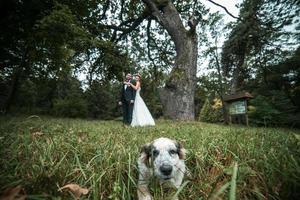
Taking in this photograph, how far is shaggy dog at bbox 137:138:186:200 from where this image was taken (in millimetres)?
2711

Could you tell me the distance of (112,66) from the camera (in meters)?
16.6

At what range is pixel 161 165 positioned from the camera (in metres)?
2.74

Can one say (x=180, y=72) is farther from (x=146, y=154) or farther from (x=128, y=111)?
(x=146, y=154)

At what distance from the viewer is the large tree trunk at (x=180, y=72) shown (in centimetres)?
1362

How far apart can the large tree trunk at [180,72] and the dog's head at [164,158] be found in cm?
1052

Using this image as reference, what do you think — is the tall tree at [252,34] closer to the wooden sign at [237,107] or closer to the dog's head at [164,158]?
the wooden sign at [237,107]

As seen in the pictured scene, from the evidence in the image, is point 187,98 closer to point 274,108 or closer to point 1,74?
point 274,108

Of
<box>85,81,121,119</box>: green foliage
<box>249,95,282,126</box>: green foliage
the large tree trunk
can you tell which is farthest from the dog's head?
<box>85,81,121,119</box>: green foliage

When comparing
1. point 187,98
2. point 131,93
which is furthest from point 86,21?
point 187,98

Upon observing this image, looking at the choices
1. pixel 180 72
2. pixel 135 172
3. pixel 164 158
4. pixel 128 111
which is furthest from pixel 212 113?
pixel 164 158

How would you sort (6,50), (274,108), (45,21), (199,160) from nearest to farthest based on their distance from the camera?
(199,160)
(45,21)
(6,50)
(274,108)

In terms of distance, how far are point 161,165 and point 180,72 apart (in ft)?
36.4

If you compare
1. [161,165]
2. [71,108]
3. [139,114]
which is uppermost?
[71,108]

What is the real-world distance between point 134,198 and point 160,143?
62 centimetres
